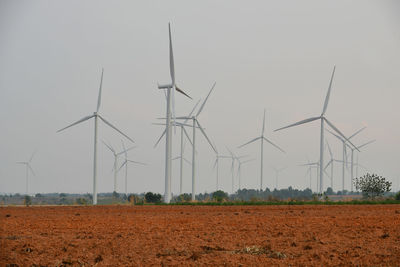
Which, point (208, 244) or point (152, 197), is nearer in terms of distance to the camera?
point (208, 244)

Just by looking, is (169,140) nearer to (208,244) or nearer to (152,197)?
(152,197)

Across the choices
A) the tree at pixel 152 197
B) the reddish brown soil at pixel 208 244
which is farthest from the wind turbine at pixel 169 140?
the reddish brown soil at pixel 208 244

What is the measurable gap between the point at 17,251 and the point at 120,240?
456 centimetres

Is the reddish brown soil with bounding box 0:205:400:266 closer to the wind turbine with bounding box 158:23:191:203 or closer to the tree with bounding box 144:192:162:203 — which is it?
the wind turbine with bounding box 158:23:191:203

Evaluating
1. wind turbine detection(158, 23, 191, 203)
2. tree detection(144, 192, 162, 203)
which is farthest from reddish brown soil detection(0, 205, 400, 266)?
tree detection(144, 192, 162, 203)

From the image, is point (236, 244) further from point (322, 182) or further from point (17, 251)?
point (322, 182)

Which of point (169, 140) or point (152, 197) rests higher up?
point (169, 140)

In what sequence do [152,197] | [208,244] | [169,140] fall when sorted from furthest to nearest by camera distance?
[152,197], [169,140], [208,244]

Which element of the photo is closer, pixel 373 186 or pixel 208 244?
pixel 208 244

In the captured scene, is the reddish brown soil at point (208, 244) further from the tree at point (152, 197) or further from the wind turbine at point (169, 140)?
the tree at point (152, 197)

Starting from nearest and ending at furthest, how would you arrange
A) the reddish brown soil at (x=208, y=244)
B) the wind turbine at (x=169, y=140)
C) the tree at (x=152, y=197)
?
1. the reddish brown soil at (x=208, y=244)
2. the wind turbine at (x=169, y=140)
3. the tree at (x=152, y=197)

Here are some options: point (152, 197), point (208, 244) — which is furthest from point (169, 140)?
point (208, 244)

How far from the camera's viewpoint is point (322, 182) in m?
65.7

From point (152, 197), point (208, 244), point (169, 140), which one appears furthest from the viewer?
point (152, 197)
